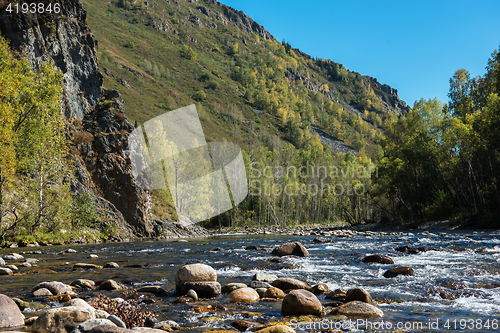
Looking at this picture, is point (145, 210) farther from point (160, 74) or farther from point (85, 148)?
point (160, 74)

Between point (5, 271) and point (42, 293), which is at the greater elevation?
point (42, 293)

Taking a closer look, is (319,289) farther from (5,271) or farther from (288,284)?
(5,271)

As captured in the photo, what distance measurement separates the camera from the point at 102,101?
39469 mm

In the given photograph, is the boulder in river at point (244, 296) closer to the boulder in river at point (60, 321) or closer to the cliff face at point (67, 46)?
the boulder in river at point (60, 321)

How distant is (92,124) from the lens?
121 feet

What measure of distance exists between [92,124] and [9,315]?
35.7m

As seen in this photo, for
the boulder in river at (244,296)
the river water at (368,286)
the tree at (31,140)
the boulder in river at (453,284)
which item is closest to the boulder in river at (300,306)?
the river water at (368,286)

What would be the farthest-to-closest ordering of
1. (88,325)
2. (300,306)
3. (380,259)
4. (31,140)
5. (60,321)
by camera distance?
(31,140), (380,259), (300,306), (60,321), (88,325)

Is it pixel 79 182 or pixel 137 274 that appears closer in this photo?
pixel 137 274

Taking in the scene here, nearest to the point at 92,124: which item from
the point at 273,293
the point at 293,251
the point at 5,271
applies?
the point at 5,271

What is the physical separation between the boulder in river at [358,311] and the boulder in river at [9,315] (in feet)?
17.9

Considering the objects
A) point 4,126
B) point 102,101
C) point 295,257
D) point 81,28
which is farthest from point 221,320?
point 81,28

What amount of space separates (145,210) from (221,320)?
33.6m

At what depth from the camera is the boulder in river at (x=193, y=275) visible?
7.86 metres
